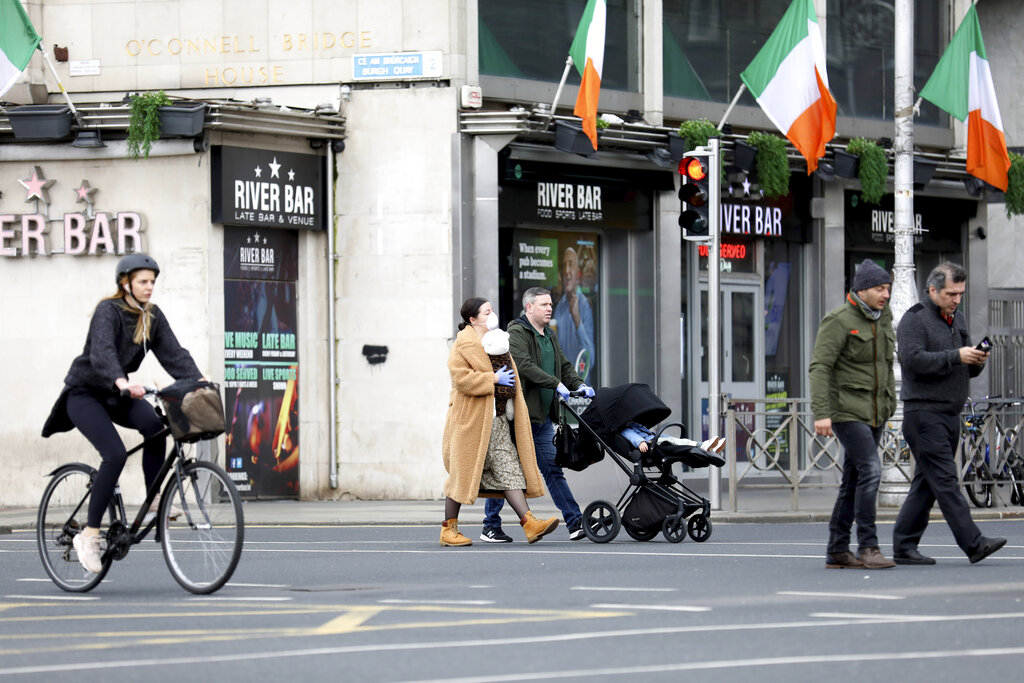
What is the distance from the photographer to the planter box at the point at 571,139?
2033cm

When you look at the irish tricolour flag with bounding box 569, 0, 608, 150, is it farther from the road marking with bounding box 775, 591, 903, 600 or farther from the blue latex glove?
the road marking with bounding box 775, 591, 903, 600

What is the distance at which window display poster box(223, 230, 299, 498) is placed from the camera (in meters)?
19.8

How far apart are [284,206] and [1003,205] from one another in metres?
14.2

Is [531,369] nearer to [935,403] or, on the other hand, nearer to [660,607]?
[935,403]

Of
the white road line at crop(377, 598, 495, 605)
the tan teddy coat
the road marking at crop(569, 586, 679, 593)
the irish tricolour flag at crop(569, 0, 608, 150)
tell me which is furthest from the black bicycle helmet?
the irish tricolour flag at crop(569, 0, 608, 150)

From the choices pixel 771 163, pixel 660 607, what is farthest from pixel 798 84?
pixel 660 607

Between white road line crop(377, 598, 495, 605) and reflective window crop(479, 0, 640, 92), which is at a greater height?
reflective window crop(479, 0, 640, 92)

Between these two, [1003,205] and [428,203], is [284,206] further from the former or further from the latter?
[1003,205]

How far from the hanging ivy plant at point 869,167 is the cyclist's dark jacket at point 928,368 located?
13.0 metres

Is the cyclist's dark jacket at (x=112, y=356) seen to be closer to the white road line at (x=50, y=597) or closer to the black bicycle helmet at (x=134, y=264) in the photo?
the black bicycle helmet at (x=134, y=264)

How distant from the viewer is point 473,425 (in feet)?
43.1

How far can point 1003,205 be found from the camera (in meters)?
29.1

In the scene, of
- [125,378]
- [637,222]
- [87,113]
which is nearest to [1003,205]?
[637,222]

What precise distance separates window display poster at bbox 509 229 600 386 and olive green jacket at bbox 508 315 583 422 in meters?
7.25
